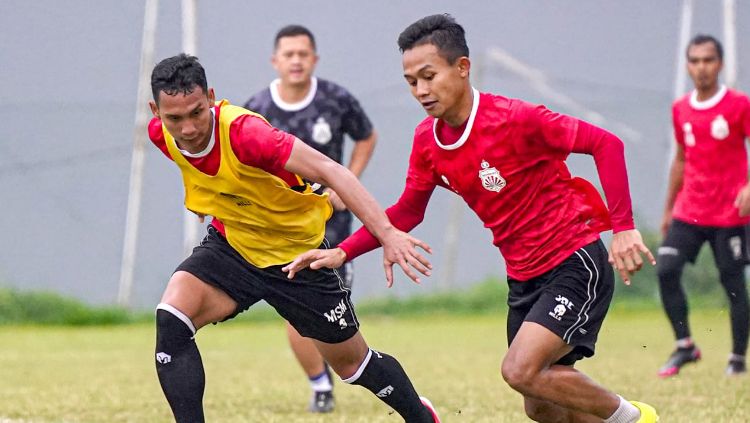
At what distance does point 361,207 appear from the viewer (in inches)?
183

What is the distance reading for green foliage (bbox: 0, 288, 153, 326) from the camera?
15305mm

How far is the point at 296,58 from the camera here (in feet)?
24.2

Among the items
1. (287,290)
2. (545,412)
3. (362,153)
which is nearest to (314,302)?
(287,290)

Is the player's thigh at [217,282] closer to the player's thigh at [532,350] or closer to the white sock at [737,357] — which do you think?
the player's thigh at [532,350]

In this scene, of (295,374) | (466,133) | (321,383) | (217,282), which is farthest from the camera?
(295,374)

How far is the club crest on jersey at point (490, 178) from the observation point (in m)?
5.03

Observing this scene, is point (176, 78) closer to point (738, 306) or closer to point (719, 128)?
point (719, 128)

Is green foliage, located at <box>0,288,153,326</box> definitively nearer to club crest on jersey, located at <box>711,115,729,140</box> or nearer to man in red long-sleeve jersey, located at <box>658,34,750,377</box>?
man in red long-sleeve jersey, located at <box>658,34,750,377</box>

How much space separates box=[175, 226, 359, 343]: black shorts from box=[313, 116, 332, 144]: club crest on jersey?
2.06 metres

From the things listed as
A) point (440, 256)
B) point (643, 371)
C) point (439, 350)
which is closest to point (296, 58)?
point (643, 371)

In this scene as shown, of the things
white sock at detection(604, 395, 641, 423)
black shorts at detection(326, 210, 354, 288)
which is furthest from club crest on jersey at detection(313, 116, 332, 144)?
white sock at detection(604, 395, 641, 423)

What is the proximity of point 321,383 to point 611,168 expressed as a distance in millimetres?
2682

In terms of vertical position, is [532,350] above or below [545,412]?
above

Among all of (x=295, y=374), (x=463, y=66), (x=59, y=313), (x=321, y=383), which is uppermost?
(x=463, y=66)
